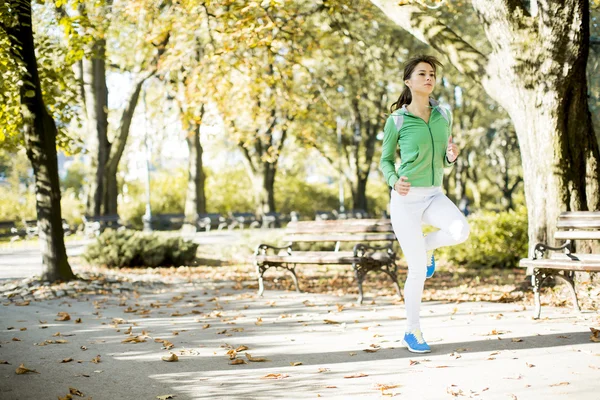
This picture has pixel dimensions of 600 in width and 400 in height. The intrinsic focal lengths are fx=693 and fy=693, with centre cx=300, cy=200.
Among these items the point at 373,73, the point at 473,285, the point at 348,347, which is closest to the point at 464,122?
the point at 373,73

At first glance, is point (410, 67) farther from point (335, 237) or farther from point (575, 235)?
point (335, 237)

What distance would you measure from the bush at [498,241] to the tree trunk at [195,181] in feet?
50.5

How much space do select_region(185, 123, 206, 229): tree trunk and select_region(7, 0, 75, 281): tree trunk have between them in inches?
662

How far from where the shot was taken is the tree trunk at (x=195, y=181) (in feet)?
92.5

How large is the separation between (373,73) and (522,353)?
19951 millimetres

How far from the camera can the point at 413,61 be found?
5.28 m

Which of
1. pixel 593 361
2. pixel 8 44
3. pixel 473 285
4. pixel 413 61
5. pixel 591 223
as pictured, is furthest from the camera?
pixel 473 285

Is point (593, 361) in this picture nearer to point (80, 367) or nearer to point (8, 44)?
point (80, 367)

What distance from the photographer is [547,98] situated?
8.47m

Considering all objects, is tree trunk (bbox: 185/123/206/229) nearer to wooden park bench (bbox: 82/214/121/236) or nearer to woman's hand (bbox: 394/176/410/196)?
wooden park bench (bbox: 82/214/121/236)

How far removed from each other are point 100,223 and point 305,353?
1585 cm

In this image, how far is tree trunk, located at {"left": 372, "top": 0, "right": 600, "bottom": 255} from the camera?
8281 millimetres

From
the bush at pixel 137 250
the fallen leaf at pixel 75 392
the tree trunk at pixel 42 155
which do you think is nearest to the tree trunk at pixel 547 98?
the fallen leaf at pixel 75 392

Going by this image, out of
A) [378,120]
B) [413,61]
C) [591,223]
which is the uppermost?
[378,120]
